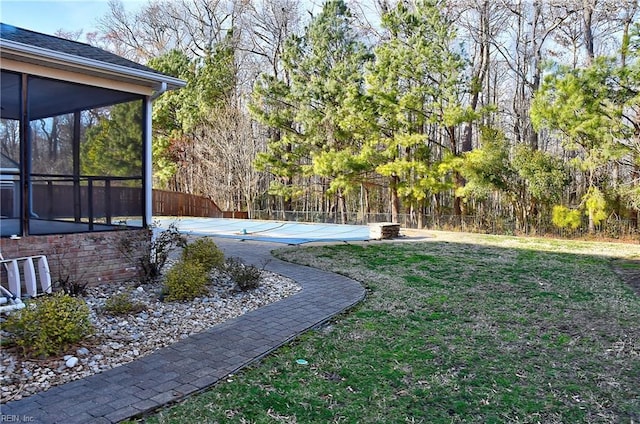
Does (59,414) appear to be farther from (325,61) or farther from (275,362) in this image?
(325,61)

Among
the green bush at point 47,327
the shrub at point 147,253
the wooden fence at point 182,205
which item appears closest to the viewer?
the green bush at point 47,327

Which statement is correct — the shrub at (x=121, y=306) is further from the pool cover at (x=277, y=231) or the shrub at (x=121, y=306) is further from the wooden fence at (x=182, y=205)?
the wooden fence at (x=182, y=205)

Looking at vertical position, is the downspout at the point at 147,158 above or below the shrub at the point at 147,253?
above

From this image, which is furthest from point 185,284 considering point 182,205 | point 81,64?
point 182,205

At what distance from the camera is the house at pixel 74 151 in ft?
15.9

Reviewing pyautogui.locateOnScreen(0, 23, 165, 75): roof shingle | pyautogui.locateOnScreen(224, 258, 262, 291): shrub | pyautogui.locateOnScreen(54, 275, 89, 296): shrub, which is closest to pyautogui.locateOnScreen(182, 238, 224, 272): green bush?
pyautogui.locateOnScreen(224, 258, 262, 291): shrub

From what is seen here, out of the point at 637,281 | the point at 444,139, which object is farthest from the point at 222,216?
the point at 637,281

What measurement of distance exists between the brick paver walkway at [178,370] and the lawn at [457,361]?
171mm

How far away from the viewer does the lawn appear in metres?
2.60

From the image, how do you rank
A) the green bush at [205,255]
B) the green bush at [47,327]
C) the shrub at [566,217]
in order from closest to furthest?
the green bush at [47,327] < the green bush at [205,255] < the shrub at [566,217]

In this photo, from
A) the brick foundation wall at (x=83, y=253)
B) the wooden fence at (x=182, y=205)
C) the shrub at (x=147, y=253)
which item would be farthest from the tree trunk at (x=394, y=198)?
the brick foundation wall at (x=83, y=253)

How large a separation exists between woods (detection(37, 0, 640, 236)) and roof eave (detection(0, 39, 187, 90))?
9.16 meters

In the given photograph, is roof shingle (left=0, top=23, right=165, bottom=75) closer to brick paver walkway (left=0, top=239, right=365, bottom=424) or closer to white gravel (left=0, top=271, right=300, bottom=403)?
white gravel (left=0, top=271, right=300, bottom=403)

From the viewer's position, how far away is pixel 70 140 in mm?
6691
